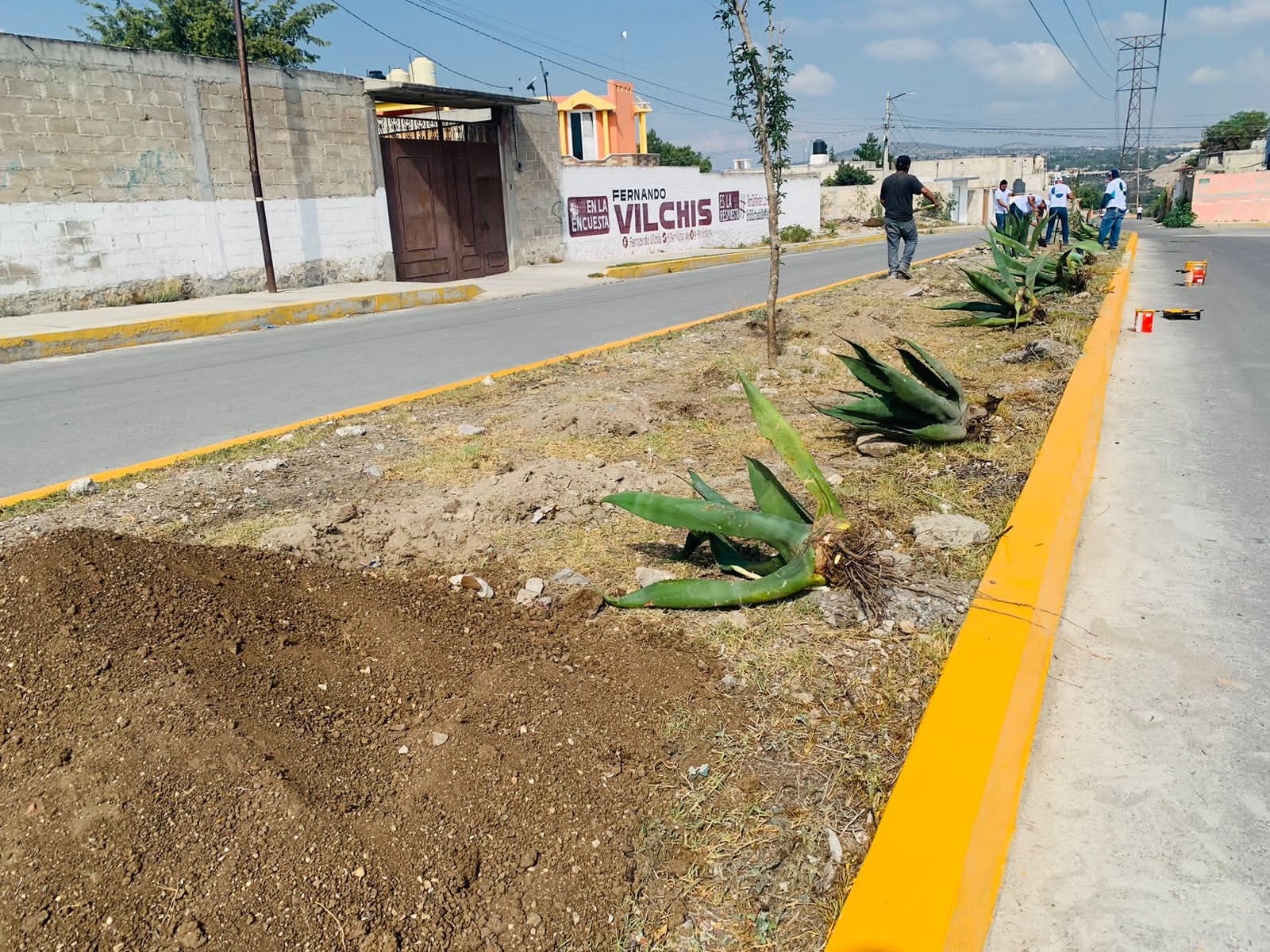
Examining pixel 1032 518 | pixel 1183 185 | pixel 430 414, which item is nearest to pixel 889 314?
pixel 430 414

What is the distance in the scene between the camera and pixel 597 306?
13.3 m

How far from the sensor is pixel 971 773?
1990mm

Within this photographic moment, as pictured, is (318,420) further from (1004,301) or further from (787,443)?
(1004,301)

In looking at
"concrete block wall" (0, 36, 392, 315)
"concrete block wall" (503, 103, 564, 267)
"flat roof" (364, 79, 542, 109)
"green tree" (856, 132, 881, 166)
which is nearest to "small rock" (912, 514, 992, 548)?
"concrete block wall" (0, 36, 392, 315)

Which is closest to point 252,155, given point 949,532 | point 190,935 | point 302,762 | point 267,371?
point 267,371

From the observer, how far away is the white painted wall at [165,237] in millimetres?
12406

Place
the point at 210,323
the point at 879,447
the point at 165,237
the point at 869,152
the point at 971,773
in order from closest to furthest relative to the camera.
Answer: the point at 971,773, the point at 879,447, the point at 210,323, the point at 165,237, the point at 869,152

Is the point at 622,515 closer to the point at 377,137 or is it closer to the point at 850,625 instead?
the point at 850,625

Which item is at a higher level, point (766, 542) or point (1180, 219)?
point (1180, 219)

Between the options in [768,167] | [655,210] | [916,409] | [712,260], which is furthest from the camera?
[655,210]

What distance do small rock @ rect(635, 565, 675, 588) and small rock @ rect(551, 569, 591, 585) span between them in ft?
0.59

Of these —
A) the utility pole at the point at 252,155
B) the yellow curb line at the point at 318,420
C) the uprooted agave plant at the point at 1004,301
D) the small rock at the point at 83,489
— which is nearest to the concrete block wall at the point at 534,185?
the utility pole at the point at 252,155

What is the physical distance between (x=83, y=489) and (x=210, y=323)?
806 centimetres

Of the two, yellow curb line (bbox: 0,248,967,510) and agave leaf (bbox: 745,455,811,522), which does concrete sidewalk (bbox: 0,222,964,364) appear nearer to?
yellow curb line (bbox: 0,248,967,510)
